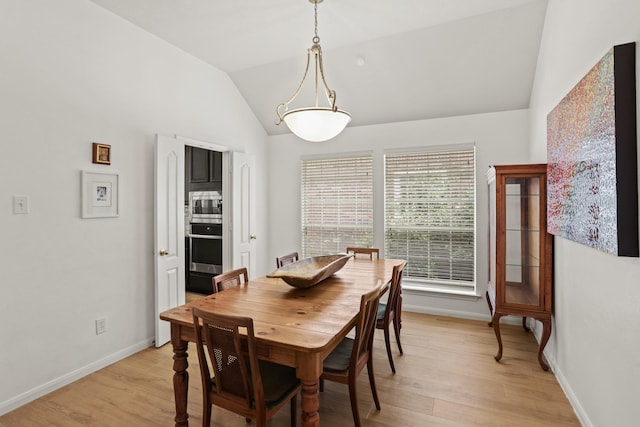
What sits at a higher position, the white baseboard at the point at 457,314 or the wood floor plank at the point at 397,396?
the white baseboard at the point at 457,314

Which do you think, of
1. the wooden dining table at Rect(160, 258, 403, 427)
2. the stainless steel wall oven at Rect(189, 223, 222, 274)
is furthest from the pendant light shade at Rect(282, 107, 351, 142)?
the stainless steel wall oven at Rect(189, 223, 222, 274)

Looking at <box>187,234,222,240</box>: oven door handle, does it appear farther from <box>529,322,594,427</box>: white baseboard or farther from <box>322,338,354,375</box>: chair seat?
<box>529,322,594,427</box>: white baseboard

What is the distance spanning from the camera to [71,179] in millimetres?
2578

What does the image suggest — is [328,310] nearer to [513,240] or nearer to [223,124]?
[513,240]

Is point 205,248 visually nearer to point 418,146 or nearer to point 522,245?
point 418,146

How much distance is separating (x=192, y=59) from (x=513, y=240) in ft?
12.0

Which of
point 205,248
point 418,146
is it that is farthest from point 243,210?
point 418,146

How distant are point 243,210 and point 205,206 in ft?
2.90

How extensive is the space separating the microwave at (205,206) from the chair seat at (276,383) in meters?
3.23

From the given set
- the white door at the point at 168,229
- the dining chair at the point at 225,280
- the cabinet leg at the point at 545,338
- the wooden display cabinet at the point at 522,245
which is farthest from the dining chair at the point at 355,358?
the white door at the point at 168,229

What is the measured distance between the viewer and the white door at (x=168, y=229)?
3182mm

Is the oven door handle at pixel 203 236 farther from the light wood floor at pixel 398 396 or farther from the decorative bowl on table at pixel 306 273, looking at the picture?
the decorative bowl on table at pixel 306 273

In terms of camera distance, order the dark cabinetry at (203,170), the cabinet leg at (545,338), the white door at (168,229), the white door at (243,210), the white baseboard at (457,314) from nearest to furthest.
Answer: the cabinet leg at (545,338) < the white door at (168,229) < the white baseboard at (457,314) < the white door at (243,210) < the dark cabinetry at (203,170)

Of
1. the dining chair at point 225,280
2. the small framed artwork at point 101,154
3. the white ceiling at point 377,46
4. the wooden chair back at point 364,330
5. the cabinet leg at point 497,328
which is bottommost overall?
the cabinet leg at point 497,328
